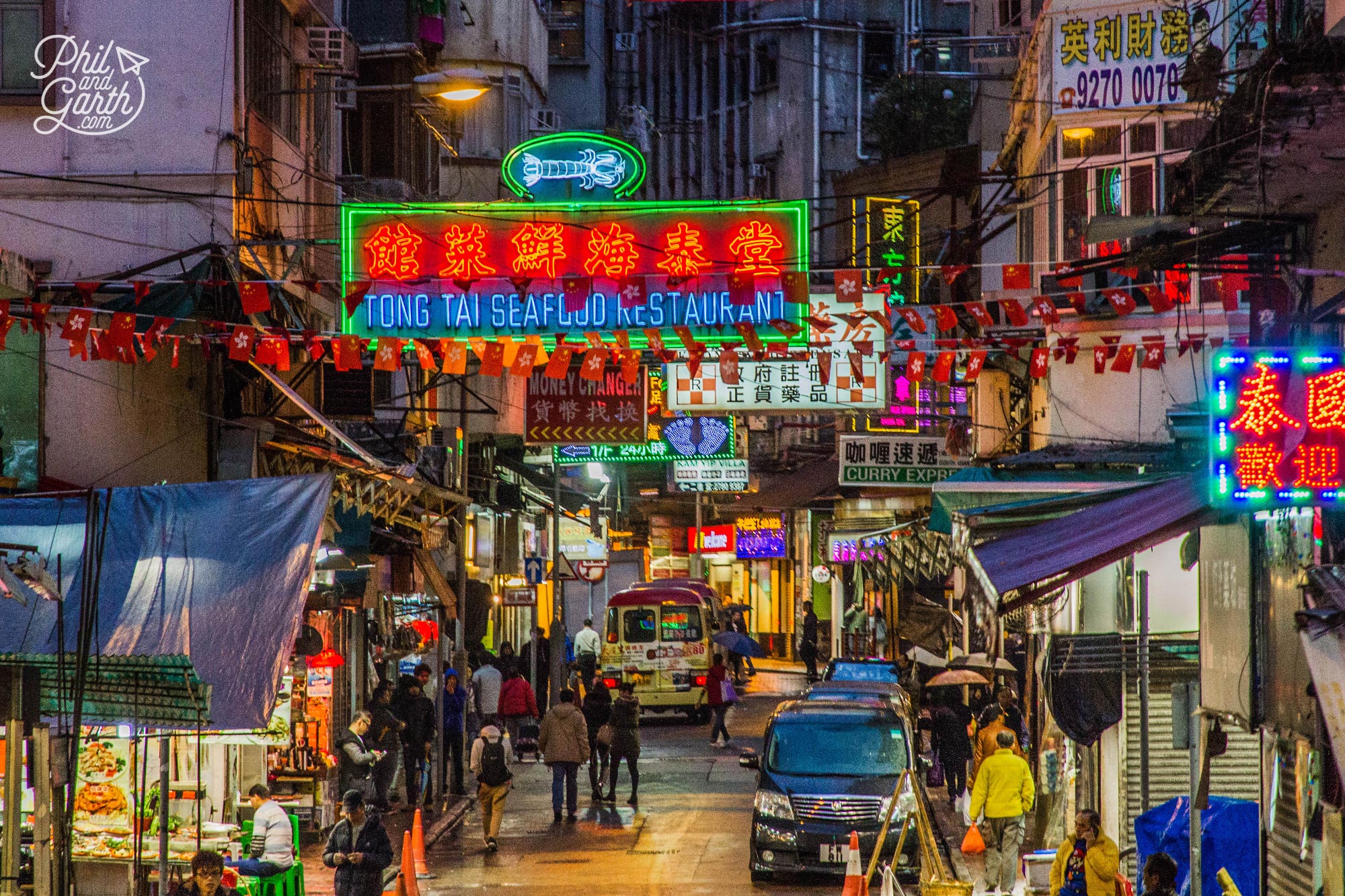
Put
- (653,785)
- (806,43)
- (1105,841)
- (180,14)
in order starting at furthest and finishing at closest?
(806,43), (653,785), (180,14), (1105,841)

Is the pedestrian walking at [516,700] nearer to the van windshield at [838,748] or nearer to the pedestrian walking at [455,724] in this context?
the pedestrian walking at [455,724]

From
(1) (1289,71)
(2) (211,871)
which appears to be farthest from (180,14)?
(1) (1289,71)

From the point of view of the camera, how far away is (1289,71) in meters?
7.79

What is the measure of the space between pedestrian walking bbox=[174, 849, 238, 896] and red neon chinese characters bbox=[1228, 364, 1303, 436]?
24.6ft

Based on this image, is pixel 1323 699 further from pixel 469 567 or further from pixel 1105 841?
pixel 469 567

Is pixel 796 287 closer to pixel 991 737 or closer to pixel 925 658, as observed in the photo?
pixel 991 737

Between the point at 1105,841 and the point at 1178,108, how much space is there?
10.0 metres

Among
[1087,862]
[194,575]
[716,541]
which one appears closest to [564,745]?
[1087,862]

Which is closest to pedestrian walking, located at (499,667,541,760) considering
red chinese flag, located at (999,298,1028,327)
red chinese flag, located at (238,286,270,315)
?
red chinese flag, located at (238,286,270,315)

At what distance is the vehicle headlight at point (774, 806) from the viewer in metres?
17.2

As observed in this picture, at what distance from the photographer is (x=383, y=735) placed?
21.1 m

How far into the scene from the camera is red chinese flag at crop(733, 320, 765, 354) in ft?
55.9

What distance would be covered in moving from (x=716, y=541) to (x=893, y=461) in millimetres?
23761

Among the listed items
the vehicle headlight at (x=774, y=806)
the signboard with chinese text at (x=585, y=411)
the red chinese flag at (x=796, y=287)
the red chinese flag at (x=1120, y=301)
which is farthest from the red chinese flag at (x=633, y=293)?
the signboard with chinese text at (x=585, y=411)
